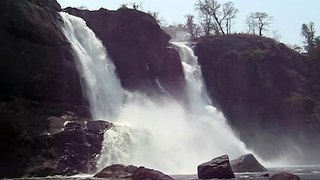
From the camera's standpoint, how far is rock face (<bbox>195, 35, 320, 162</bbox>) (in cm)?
7269

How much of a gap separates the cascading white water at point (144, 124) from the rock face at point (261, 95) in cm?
647

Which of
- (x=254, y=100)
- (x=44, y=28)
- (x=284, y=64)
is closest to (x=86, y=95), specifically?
(x=44, y=28)

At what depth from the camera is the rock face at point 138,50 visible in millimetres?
63094

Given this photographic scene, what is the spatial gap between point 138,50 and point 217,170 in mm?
34253

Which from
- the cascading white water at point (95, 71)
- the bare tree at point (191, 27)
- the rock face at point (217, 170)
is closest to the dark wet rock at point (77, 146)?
the cascading white water at point (95, 71)

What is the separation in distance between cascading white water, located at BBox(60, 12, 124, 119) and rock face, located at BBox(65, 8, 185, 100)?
16.4 ft

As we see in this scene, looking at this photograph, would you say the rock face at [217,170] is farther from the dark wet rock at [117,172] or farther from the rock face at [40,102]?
the rock face at [40,102]

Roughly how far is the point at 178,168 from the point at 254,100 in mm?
32655

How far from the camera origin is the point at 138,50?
65562 millimetres

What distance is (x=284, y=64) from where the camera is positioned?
8106 centimetres

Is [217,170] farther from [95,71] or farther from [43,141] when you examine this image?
[95,71]

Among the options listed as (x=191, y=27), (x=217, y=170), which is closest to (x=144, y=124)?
(x=217, y=170)

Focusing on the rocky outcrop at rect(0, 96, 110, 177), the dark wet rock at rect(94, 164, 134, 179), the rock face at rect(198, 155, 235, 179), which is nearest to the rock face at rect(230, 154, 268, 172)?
the rock face at rect(198, 155, 235, 179)

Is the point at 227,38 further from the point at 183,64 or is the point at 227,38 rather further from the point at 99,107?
the point at 99,107
